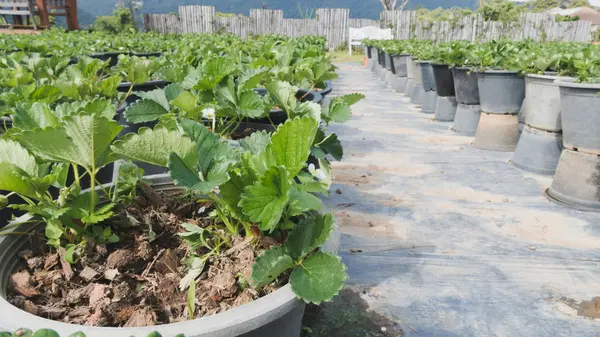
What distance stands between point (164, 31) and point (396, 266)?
1920cm

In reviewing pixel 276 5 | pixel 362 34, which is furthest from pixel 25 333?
pixel 276 5

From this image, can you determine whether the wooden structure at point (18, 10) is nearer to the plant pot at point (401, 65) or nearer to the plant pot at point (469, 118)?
the plant pot at point (401, 65)

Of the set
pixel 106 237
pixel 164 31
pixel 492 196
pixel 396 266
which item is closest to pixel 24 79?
pixel 106 237

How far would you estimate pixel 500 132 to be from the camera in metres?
4.03

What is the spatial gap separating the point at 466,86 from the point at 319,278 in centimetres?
416

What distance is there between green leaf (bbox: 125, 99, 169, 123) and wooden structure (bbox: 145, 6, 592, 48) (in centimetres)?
1515

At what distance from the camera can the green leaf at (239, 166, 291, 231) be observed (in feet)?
2.41

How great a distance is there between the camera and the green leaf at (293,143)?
0.78 meters

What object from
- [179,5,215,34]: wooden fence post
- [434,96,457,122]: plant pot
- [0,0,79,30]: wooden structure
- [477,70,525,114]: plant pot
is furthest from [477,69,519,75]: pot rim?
[179,5,215,34]: wooden fence post

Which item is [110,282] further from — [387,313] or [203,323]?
[387,313]

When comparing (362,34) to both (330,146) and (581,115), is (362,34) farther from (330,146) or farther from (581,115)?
(330,146)

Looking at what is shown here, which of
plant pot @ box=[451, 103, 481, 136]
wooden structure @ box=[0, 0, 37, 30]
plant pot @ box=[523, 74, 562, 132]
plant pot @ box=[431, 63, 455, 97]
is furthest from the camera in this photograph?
wooden structure @ box=[0, 0, 37, 30]

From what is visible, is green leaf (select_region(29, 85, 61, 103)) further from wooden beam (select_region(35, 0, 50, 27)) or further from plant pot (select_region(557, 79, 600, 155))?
wooden beam (select_region(35, 0, 50, 27))

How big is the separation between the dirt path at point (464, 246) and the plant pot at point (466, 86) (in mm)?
792
